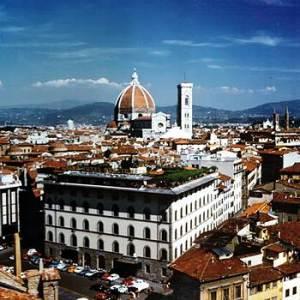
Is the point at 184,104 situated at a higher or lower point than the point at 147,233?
higher

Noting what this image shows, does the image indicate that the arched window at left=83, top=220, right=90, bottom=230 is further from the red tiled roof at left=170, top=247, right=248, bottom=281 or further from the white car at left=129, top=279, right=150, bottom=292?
the red tiled roof at left=170, top=247, right=248, bottom=281

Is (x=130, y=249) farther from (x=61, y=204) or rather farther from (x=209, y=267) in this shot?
(x=209, y=267)

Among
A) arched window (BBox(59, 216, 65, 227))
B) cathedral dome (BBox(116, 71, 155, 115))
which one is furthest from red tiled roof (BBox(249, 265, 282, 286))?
cathedral dome (BBox(116, 71, 155, 115))

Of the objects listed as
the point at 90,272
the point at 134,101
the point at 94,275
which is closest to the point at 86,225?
the point at 90,272

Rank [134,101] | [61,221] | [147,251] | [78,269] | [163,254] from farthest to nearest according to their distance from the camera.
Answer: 1. [134,101]
2. [61,221]
3. [78,269]
4. [147,251]
5. [163,254]

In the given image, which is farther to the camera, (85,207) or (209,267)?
(85,207)

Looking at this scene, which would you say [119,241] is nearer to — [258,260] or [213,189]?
[213,189]

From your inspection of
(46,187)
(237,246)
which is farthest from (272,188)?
(237,246)
